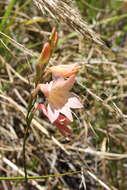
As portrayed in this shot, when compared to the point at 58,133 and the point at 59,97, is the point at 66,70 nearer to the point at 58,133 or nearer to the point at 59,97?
the point at 59,97

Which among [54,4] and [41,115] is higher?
[54,4]

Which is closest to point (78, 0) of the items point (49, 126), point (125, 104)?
point (125, 104)

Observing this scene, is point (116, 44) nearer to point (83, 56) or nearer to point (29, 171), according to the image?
point (83, 56)

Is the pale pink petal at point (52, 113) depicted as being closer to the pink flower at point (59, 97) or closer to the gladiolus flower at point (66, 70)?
the pink flower at point (59, 97)

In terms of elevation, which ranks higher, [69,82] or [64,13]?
[64,13]

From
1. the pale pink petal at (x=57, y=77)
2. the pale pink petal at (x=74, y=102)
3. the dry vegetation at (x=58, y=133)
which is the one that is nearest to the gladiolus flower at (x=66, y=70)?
the pale pink petal at (x=57, y=77)

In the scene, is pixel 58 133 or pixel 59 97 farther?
pixel 58 133

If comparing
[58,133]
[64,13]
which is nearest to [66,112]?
[64,13]
